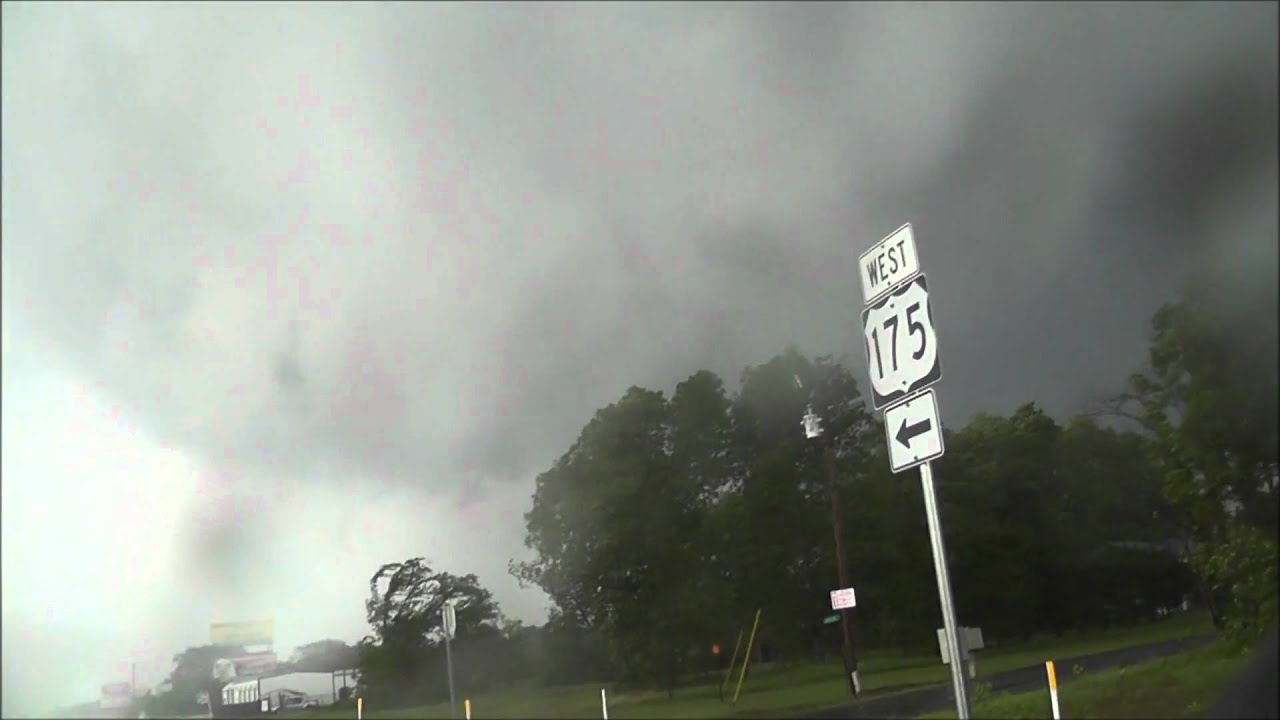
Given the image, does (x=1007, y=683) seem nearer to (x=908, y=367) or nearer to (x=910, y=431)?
(x=910, y=431)

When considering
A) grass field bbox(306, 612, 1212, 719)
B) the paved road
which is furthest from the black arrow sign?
grass field bbox(306, 612, 1212, 719)

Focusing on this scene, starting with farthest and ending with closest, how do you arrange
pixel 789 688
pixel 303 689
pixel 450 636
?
Result: pixel 303 689
pixel 450 636
pixel 789 688

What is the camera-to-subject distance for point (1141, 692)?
11305mm

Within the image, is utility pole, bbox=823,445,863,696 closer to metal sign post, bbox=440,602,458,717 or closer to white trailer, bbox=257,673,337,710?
metal sign post, bbox=440,602,458,717

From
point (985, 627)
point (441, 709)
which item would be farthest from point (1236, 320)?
point (441, 709)

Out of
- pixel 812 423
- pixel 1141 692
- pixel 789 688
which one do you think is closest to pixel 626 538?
pixel 789 688

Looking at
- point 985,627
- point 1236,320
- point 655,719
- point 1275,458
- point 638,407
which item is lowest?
point 655,719

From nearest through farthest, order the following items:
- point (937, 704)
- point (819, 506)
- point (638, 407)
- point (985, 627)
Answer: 1. point (937, 704)
2. point (985, 627)
3. point (819, 506)
4. point (638, 407)

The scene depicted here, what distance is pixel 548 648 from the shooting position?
18.1 metres

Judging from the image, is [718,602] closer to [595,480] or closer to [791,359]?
[595,480]

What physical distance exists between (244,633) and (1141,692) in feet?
44.1

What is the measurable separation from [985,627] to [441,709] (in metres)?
9.74

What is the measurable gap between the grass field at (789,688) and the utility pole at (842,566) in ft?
0.48

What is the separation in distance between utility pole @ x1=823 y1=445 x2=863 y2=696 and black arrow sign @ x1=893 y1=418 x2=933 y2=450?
11.6 m
